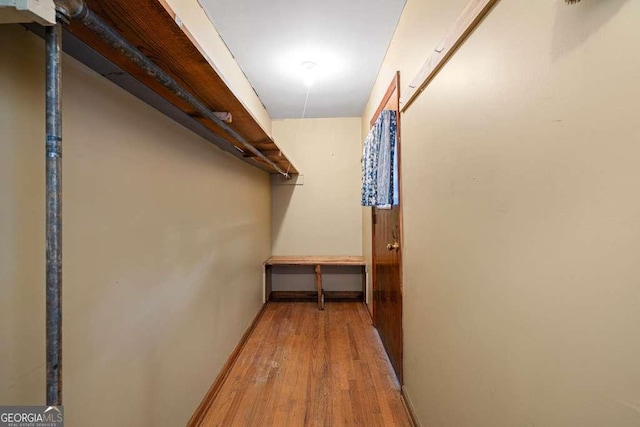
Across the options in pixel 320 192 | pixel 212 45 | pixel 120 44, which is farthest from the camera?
pixel 320 192

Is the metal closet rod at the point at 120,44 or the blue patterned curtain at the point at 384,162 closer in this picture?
the metal closet rod at the point at 120,44

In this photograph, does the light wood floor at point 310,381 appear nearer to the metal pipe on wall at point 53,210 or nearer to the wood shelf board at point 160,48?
the metal pipe on wall at point 53,210

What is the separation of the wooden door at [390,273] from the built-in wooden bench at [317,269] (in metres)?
0.75

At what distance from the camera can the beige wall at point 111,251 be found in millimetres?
681

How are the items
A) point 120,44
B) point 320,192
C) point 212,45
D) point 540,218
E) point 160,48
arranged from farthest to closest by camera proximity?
1. point 320,192
2. point 212,45
3. point 160,48
4. point 120,44
5. point 540,218

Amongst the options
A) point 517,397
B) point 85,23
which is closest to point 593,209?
point 517,397

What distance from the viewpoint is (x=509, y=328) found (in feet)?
2.45

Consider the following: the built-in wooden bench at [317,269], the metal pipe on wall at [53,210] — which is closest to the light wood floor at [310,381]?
the built-in wooden bench at [317,269]

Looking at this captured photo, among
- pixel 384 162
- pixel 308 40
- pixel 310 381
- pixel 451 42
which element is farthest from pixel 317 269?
pixel 451 42

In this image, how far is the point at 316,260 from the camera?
3.54m

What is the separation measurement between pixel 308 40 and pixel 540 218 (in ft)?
6.93

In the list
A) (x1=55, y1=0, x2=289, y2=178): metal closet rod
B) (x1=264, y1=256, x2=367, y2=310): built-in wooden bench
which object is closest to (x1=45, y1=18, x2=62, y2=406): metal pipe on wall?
(x1=55, y1=0, x2=289, y2=178): metal closet rod

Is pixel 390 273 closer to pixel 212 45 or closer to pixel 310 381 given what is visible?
pixel 310 381

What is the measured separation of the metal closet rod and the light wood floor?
5.78 ft
